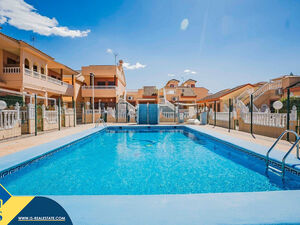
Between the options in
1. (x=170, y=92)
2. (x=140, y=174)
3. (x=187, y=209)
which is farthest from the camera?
(x=170, y=92)

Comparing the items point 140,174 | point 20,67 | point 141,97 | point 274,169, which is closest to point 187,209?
point 140,174

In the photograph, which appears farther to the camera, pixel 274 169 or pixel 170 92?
pixel 170 92

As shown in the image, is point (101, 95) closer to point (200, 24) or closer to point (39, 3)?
point (39, 3)

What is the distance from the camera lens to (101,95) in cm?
2416

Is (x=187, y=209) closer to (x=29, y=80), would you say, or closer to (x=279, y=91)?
(x=29, y=80)

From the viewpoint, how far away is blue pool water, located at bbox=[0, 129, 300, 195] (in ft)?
13.5

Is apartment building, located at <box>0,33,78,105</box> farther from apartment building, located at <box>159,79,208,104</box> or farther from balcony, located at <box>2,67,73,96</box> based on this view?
apartment building, located at <box>159,79,208,104</box>

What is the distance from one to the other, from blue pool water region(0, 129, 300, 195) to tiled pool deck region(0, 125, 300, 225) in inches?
50.1

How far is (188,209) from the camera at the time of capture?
245 cm

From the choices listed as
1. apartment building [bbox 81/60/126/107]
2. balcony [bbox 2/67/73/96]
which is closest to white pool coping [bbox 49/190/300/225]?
balcony [bbox 2/67/73/96]

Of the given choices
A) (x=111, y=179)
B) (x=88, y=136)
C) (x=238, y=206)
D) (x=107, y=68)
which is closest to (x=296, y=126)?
(x=238, y=206)

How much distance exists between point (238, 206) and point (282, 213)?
524 millimetres

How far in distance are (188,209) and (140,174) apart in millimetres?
2871

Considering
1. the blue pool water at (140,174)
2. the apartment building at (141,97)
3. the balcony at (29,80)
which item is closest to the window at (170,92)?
the apartment building at (141,97)
